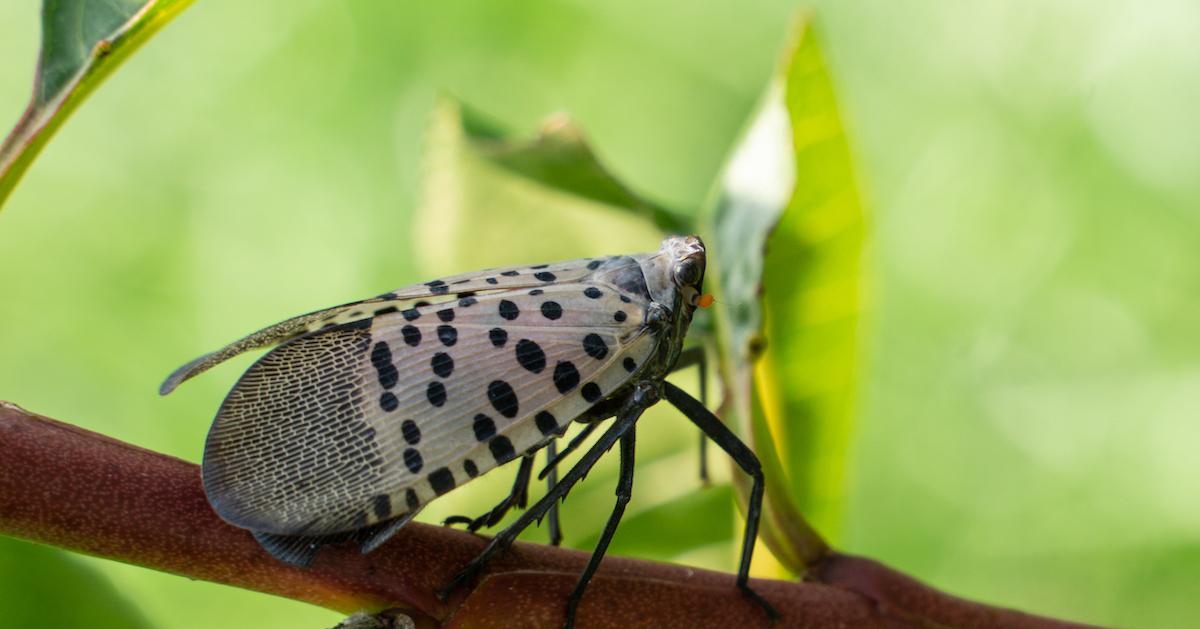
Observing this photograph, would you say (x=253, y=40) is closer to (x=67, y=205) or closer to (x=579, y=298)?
(x=67, y=205)

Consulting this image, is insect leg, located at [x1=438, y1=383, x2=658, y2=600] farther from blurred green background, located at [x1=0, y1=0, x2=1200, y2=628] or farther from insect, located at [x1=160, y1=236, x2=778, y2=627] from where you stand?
blurred green background, located at [x1=0, y1=0, x2=1200, y2=628]

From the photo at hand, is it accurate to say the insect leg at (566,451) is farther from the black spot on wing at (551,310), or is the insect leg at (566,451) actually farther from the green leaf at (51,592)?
the green leaf at (51,592)

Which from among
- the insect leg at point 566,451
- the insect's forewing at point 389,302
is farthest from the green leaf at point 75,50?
the insect leg at point 566,451

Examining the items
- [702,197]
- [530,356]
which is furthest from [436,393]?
[702,197]

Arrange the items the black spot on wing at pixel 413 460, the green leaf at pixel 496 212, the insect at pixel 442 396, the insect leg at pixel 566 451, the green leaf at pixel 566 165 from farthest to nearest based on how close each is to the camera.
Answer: the green leaf at pixel 496 212
the green leaf at pixel 566 165
the insect leg at pixel 566 451
the black spot on wing at pixel 413 460
the insect at pixel 442 396

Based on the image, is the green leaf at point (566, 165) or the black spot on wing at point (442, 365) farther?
the green leaf at point (566, 165)

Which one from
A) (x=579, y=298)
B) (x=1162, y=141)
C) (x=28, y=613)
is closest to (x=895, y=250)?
(x=1162, y=141)

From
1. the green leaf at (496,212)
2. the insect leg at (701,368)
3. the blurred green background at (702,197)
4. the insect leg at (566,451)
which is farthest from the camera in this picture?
the blurred green background at (702,197)

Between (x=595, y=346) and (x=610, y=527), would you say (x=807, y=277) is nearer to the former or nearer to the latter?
(x=595, y=346)
